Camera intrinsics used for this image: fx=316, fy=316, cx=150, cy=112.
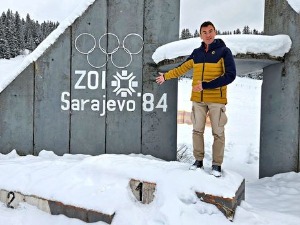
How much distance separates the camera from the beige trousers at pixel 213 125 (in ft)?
9.10

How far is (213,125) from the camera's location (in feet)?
9.20

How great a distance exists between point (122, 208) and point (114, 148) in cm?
241

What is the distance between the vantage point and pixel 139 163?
305cm

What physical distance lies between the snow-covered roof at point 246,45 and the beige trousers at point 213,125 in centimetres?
125

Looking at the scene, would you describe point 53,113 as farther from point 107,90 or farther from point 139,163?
point 139,163

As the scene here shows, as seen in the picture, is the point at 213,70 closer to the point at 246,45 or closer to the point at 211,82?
the point at 211,82

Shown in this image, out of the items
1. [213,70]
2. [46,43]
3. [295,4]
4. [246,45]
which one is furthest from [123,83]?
[295,4]

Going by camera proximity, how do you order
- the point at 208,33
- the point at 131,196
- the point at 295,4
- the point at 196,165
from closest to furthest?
the point at 131,196 < the point at 208,33 < the point at 196,165 < the point at 295,4

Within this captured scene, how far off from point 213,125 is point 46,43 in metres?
3.15

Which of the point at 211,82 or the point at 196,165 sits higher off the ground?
the point at 211,82

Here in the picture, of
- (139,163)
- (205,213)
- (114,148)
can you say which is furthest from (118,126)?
(205,213)

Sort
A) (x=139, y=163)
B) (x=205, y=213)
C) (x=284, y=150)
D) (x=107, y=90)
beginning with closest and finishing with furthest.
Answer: (x=205, y=213) → (x=139, y=163) → (x=284, y=150) → (x=107, y=90)

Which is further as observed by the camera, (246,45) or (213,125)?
(246,45)

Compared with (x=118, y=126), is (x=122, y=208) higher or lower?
lower
